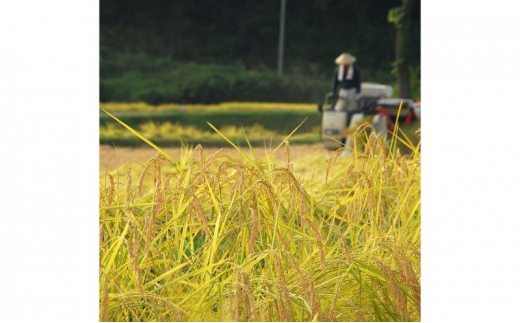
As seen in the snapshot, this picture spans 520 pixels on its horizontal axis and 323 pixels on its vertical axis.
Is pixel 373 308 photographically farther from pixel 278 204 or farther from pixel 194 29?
pixel 194 29

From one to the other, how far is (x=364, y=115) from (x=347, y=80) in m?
0.23

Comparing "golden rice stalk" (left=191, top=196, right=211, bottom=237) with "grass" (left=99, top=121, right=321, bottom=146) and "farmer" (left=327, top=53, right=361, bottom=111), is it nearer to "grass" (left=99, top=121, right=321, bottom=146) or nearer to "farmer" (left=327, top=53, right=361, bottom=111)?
"grass" (left=99, top=121, right=321, bottom=146)

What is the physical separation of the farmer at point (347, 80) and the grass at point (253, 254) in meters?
0.69

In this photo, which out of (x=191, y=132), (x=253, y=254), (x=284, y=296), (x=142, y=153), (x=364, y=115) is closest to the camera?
(x=284, y=296)

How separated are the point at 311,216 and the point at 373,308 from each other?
0.39m

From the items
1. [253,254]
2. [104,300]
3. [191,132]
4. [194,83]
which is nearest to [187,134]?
[191,132]

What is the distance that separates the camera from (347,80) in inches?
136

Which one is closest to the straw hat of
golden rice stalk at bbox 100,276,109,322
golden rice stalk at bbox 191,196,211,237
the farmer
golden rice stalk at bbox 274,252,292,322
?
the farmer

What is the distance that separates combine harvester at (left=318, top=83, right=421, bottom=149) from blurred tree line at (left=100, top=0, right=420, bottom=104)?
0.22ft

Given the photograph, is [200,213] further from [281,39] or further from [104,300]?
[281,39]

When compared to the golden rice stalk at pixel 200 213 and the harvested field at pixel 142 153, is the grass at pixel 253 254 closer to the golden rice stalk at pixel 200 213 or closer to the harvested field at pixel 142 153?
the golden rice stalk at pixel 200 213

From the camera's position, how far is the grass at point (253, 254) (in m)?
2.18

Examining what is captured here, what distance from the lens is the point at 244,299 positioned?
2.10 metres
